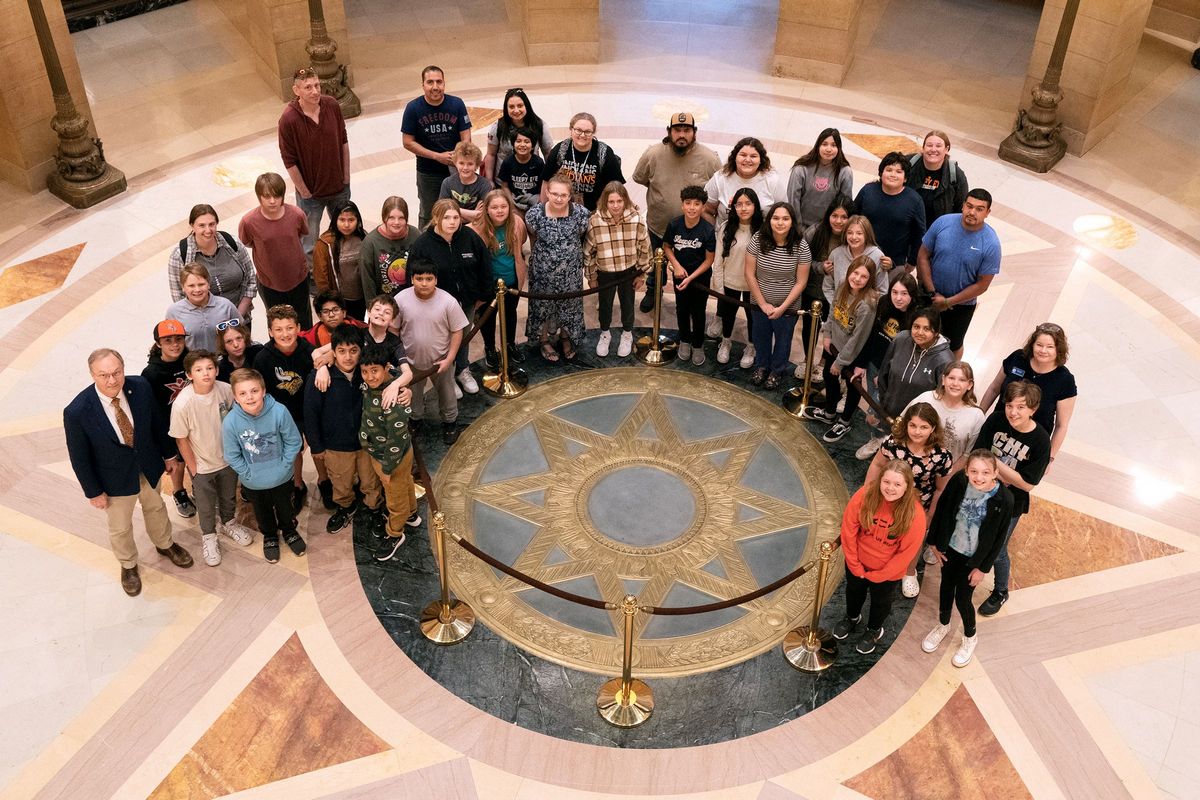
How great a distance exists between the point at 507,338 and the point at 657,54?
24.0 feet

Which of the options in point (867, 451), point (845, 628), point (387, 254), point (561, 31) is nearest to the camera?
point (845, 628)

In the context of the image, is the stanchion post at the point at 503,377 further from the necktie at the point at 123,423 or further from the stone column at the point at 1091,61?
the stone column at the point at 1091,61

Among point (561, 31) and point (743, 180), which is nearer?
point (743, 180)

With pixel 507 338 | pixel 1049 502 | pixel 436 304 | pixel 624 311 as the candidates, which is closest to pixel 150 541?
pixel 436 304

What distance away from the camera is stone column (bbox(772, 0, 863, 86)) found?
1323 centimetres

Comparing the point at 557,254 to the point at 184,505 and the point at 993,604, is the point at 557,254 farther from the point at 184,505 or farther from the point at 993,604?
the point at 993,604

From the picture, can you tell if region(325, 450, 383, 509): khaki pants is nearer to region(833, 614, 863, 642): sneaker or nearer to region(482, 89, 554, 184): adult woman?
region(833, 614, 863, 642): sneaker

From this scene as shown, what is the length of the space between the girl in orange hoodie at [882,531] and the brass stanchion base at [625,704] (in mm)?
1335

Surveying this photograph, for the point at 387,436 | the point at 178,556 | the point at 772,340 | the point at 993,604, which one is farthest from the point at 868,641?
the point at 178,556

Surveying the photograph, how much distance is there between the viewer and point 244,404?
6.07 m

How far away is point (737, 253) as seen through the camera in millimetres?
7977

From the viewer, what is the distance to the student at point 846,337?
23.4 feet

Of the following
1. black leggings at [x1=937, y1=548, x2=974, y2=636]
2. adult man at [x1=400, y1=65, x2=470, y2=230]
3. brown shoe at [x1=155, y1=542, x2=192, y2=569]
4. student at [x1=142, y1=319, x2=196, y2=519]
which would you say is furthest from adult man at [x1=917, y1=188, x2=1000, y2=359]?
brown shoe at [x1=155, y1=542, x2=192, y2=569]

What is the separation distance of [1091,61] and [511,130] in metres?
6.76
